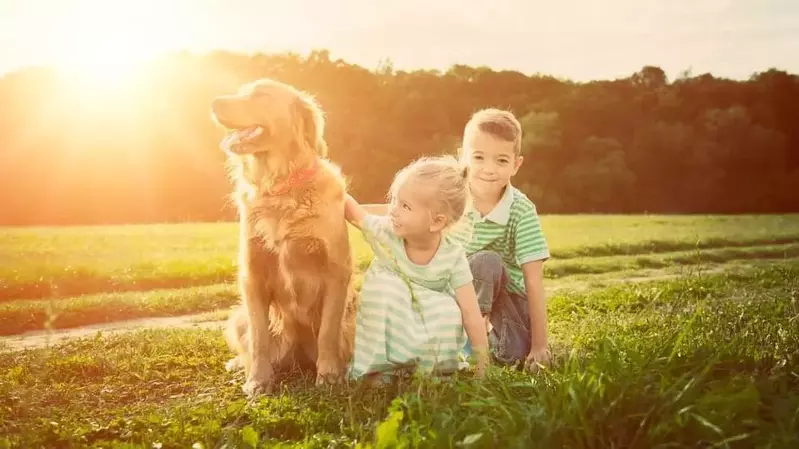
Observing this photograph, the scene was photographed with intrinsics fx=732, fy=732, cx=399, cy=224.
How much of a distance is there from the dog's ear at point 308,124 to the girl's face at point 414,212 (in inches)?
27.5

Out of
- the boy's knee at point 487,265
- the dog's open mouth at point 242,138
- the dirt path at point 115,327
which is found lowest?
the dirt path at point 115,327

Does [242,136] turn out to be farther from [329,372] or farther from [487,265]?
[487,265]

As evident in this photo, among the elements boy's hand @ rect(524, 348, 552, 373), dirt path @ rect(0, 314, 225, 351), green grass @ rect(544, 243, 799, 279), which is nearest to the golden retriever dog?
boy's hand @ rect(524, 348, 552, 373)

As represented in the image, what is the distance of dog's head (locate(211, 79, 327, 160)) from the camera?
4184 mm

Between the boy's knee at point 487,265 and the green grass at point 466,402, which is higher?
the boy's knee at point 487,265

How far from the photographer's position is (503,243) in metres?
4.61

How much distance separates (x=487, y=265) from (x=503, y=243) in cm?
28

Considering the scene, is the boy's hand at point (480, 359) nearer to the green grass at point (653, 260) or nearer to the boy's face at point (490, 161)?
the boy's face at point (490, 161)

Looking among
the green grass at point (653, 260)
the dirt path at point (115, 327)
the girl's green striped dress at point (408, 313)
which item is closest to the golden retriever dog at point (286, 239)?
the girl's green striped dress at point (408, 313)

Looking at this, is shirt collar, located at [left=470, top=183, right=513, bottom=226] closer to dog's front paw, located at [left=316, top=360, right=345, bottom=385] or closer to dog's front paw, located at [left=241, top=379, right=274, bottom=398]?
dog's front paw, located at [left=316, top=360, right=345, bottom=385]

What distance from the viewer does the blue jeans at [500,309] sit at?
4.39m

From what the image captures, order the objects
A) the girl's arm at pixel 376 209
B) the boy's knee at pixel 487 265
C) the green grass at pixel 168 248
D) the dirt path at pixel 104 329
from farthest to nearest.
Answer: the green grass at pixel 168 248 < the dirt path at pixel 104 329 < the girl's arm at pixel 376 209 < the boy's knee at pixel 487 265

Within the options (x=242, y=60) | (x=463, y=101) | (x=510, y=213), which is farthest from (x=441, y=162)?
(x=463, y=101)

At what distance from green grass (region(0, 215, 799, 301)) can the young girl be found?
2092mm
